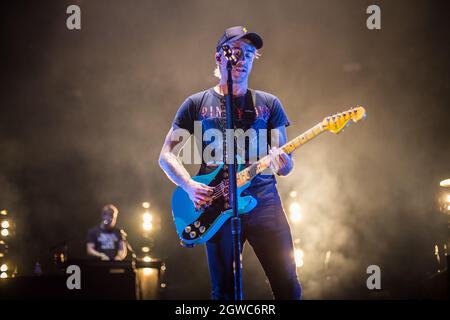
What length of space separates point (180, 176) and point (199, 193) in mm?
235

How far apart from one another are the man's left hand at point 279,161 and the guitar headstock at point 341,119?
19.2 inches

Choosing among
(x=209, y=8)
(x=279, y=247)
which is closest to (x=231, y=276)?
(x=279, y=247)

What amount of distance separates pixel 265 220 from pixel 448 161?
5454mm

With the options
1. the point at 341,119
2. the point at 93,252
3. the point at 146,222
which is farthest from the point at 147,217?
the point at 341,119

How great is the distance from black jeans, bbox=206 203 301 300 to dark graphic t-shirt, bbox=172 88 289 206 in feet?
0.50

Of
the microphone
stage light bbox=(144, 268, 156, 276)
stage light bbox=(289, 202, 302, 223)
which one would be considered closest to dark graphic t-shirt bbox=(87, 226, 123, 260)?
stage light bbox=(144, 268, 156, 276)

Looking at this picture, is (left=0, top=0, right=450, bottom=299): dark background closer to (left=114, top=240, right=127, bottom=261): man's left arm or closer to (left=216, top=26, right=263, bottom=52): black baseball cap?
(left=114, top=240, right=127, bottom=261): man's left arm

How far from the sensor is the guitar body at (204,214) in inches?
136

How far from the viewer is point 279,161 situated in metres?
3.47

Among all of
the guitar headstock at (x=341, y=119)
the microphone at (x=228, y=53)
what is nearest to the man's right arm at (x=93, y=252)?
the guitar headstock at (x=341, y=119)

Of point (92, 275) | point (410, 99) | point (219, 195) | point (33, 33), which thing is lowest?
point (92, 275)

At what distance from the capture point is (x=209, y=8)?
7.37 meters
